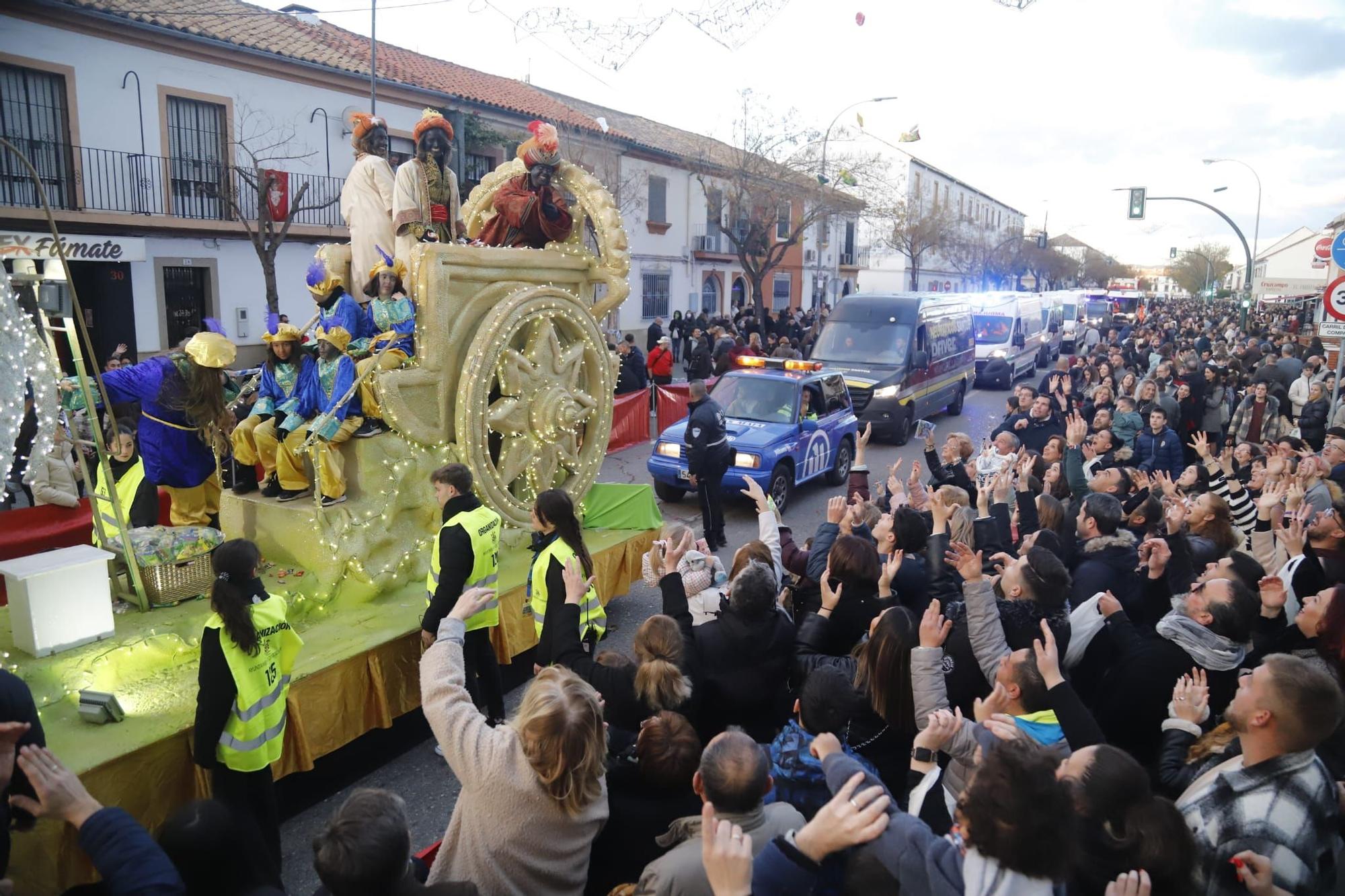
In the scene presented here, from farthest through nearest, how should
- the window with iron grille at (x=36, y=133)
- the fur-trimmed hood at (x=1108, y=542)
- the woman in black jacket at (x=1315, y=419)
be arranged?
the window with iron grille at (x=36, y=133) → the woman in black jacket at (x=1315, y=419) → the fur-trimmed hood at (x=1108, y=542)

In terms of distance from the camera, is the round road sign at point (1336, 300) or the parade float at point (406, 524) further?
the round road sign at point (1336, 300)

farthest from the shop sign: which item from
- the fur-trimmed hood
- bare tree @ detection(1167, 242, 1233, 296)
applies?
bare tree @ detection(1167, 242, 1233, 296)

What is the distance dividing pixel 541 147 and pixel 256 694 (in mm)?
4658

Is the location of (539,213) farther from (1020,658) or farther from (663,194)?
(663,194)

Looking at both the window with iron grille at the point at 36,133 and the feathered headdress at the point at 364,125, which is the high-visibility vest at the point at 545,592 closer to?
the feathered headdress at the point at 364,125

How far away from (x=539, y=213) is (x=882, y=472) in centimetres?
813

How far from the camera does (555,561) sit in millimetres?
4434

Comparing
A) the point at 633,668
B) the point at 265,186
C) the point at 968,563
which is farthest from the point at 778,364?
the point at 633,668

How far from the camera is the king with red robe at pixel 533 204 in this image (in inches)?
271

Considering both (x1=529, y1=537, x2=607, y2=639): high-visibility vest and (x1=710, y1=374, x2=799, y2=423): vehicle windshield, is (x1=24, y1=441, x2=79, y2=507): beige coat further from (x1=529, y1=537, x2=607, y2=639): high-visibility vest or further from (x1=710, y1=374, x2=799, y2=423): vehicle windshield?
(x1=710, y1=374, x2=799, y2=423): vehicle windshield

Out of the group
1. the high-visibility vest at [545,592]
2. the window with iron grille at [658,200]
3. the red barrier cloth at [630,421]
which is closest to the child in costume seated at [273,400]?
the high-visibility vest at [545,592]

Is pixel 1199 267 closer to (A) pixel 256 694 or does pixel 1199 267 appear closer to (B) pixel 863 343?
(B) pixel 863 343

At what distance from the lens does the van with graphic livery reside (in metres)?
15.3

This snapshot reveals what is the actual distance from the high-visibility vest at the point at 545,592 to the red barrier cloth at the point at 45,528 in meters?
3.45
